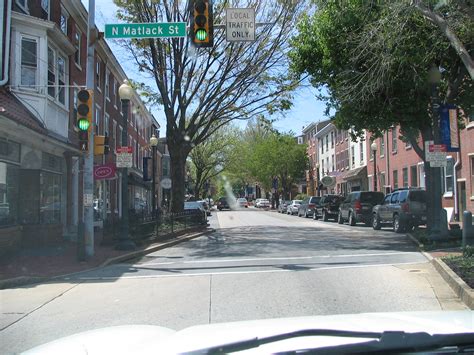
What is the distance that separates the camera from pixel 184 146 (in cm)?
2527

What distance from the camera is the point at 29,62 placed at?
55.4 ft

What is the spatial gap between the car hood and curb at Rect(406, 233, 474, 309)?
15.1 ft

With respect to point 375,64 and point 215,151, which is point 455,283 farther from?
point 215,151

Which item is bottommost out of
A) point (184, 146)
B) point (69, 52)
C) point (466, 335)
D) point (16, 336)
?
point (16, 336)

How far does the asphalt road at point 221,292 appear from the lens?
7.11m

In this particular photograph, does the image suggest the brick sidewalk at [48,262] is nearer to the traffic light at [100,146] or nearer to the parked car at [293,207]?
the traffic light at [100,146]

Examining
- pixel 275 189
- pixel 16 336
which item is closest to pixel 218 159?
pixel 275 189

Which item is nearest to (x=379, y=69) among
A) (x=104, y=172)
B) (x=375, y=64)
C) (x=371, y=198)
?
(x=375, y=64)

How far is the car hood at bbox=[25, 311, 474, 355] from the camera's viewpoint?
247 cm

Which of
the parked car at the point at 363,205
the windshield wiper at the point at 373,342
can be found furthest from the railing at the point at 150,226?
the windshield wiper at the point at 373,342

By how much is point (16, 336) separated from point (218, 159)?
61297mm

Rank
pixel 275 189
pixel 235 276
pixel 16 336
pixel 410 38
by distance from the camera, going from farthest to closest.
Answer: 1. pixel 275 189
2. pixel 410 38
3. pixel 235 276
4. pixel 16 336

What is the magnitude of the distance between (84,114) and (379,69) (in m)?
7.48

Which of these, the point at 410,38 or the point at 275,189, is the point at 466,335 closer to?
the point at 410,38
